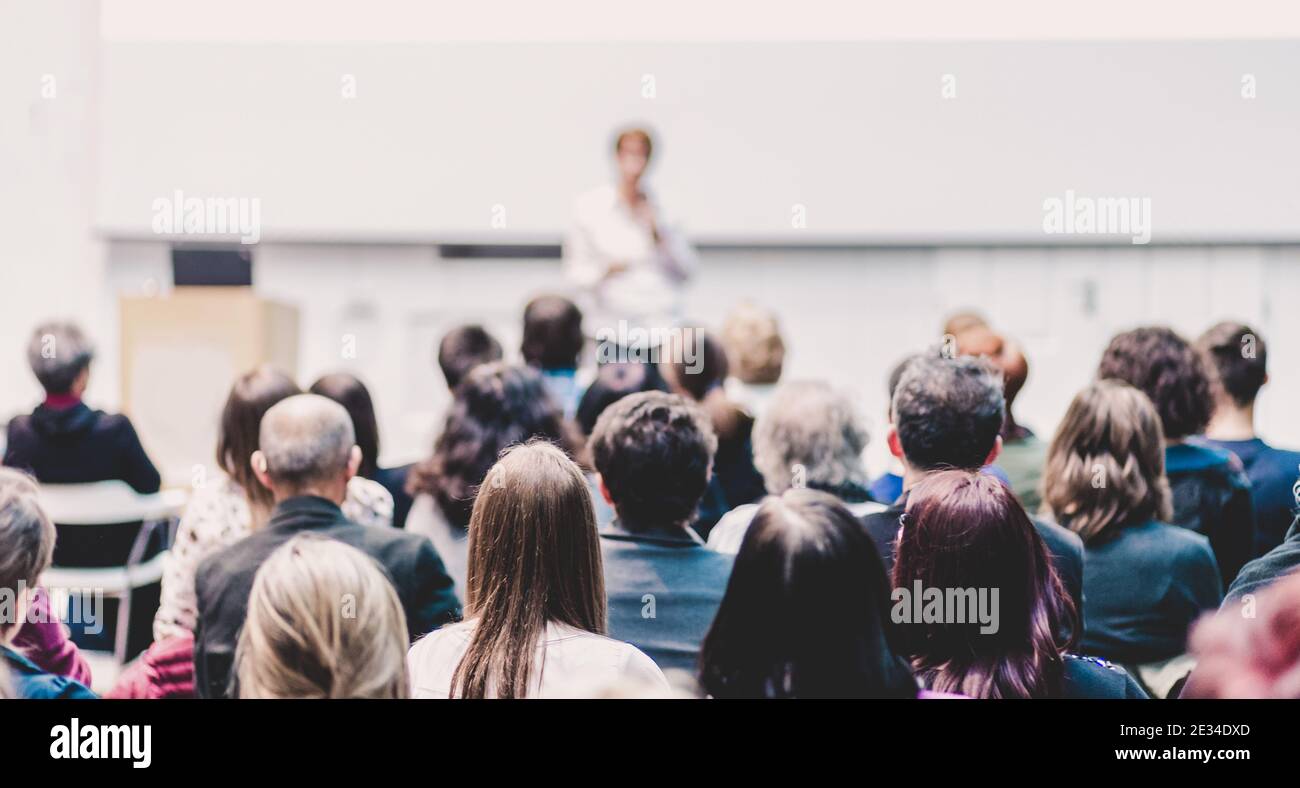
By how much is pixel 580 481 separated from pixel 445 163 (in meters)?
4.07

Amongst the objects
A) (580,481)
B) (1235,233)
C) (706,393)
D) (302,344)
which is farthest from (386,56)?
(580,481)

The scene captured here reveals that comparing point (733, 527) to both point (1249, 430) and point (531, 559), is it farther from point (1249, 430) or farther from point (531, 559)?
point (1249, 430)

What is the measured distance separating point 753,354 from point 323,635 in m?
2.09

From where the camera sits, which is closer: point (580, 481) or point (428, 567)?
point (580, 481)

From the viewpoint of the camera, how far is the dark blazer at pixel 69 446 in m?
2.98

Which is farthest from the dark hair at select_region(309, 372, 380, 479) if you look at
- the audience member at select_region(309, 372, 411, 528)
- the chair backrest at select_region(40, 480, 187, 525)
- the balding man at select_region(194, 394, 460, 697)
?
the chair backrest at select_region(40, 480, 187, 525)

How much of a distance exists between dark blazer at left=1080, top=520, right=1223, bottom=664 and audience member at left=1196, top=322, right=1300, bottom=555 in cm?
41

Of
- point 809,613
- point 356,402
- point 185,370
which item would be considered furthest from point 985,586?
point 185,370

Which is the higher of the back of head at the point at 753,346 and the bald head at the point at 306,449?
the back of head at the point at 753,346

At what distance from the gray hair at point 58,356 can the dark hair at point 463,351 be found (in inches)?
37.1

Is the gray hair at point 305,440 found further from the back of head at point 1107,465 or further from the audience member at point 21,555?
the back of head at point 1107,465

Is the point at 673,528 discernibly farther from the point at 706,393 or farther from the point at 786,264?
the point at 786,264

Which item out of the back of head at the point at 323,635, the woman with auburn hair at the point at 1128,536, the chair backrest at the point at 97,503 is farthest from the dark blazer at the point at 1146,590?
the chair backrest at the point at 97,503
